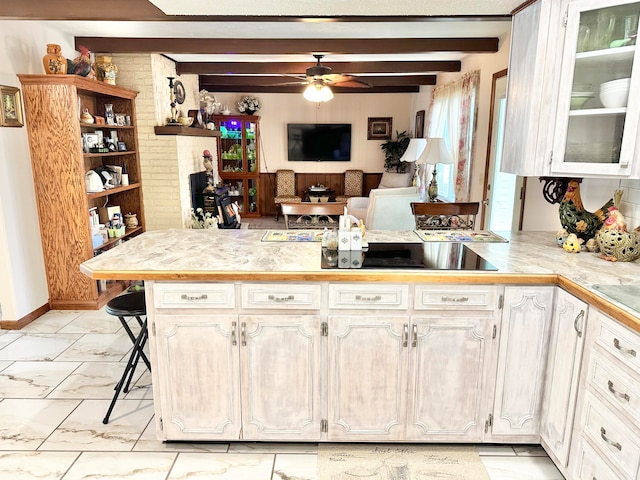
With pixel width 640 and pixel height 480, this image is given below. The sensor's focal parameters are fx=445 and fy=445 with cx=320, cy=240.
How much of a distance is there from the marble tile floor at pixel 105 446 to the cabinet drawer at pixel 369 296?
0.79 m

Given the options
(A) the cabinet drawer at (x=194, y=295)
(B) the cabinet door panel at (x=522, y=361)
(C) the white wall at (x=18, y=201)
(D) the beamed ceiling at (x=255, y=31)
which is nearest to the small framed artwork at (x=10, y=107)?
(C) the white wall at (x=18, y=201)

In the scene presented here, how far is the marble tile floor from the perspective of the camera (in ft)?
6.67

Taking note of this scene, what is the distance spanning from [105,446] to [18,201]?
7.64ft

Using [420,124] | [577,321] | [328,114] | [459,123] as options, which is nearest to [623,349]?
[577,321]

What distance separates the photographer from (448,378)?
6.73 feet

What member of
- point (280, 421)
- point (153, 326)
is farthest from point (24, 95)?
point (280, 421)

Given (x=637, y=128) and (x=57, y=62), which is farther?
(x=57, y=62)

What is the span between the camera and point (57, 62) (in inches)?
142

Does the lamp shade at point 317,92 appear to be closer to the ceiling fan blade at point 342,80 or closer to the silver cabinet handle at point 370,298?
the ceiling fan blade at point 342,80

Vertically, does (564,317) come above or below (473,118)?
below

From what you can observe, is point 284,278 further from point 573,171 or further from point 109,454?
point 573,171

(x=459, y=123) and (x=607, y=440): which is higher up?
(x=459, y=123)

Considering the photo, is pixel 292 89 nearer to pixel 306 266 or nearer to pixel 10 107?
pixel 10 107

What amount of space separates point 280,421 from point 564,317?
4.44 ft
